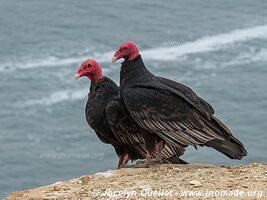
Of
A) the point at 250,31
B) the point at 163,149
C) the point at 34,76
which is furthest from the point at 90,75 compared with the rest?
the point at 250,31

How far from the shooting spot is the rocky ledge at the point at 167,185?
1298cm

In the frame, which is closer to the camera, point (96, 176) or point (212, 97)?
point (96, 176)

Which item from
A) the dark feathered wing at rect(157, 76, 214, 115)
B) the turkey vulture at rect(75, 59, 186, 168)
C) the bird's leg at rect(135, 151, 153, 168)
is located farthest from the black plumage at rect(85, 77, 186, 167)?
the dark feathered wing at rect(157, 76, 214, 115)

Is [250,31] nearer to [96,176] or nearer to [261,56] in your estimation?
[261,56]

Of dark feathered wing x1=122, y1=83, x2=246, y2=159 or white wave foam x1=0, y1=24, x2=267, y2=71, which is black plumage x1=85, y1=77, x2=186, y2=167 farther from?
white wave foam x1=0, y1=24, x2=267, y2=71

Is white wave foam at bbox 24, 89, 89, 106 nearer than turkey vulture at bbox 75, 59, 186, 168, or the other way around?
turkey vulture at bbox 75, 59, 186, 168

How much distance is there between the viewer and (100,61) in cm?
8500

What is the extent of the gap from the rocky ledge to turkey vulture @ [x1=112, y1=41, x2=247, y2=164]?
0.48 m

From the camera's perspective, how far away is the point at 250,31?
97.1 metres

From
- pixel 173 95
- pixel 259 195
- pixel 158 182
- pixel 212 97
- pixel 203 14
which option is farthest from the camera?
pixel 203 14

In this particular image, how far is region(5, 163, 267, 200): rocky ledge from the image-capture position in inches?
511

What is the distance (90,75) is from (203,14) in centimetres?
9442

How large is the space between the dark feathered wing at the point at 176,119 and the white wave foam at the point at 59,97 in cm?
6120

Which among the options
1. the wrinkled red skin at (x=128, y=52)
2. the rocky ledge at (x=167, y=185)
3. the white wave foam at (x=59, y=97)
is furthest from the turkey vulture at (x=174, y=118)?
the white wave foam at (x=59, y=97)
